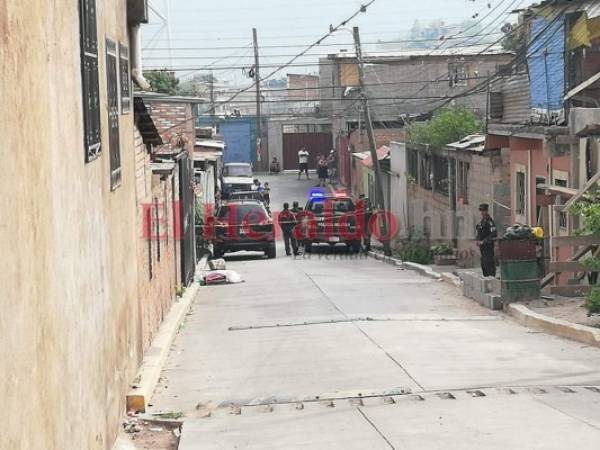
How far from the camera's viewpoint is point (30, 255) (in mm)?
5723

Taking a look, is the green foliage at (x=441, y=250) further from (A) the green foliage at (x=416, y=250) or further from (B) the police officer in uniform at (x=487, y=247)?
(B) the police officer in uniform at (x=487, y=247)

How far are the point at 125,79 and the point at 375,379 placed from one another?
4.44 meters

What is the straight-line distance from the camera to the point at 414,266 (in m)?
30.8

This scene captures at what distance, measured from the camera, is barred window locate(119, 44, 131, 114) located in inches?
479

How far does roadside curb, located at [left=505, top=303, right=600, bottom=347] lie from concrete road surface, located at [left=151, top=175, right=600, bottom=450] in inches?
8.6

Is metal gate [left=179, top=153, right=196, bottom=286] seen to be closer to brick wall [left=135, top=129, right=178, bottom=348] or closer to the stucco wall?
brick wall [left=135, top=129, right=178, bottom=348]

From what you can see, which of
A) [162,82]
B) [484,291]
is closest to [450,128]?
[484,291]

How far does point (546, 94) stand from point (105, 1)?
1581 centimetres

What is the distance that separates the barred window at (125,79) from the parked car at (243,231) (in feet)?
74.1

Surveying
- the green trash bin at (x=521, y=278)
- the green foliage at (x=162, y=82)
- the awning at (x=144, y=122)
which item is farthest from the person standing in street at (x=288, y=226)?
the green foliage at (x=162, y=82)

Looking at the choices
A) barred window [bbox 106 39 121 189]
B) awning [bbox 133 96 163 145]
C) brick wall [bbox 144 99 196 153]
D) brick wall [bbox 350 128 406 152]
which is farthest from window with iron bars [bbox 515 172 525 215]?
brick wall [bbox 350 128 406 152]

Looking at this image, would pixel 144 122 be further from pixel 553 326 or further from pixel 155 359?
pixel 553 326

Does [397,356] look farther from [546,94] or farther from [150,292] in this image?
[546,94]

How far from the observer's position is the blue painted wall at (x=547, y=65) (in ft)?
77.2
